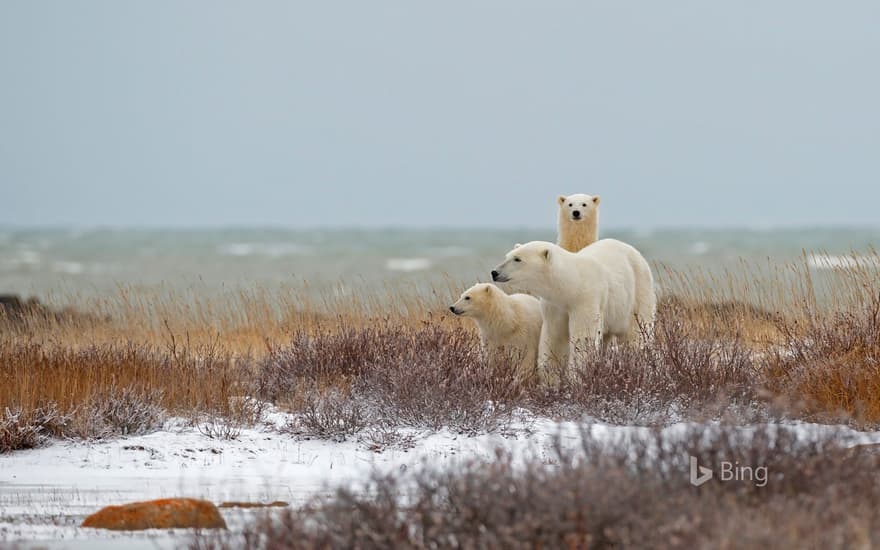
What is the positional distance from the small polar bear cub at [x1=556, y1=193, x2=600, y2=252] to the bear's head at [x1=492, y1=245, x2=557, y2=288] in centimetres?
122

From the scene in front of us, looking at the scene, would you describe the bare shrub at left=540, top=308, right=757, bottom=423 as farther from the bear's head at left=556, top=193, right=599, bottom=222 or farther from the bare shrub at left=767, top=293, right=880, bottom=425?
the bear's head at left=556, top=193, right=599, bottom=222

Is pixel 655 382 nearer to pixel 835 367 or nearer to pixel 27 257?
pixel 835 367

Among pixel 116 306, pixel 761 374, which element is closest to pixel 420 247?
pixel 116 306

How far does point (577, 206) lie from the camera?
916 centimetres

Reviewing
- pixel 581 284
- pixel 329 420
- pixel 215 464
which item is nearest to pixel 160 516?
pixel 215 464

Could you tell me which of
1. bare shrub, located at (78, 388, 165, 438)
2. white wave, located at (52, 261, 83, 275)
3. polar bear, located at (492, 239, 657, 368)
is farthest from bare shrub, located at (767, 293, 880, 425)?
white wave, located at (52, 261, 83, 275)

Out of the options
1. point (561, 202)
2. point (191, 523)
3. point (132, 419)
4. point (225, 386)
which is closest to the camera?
point (191, 523)

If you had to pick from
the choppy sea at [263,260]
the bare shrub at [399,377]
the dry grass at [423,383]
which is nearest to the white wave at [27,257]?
the choppy sea at [263,260]

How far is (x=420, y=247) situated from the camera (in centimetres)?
7819

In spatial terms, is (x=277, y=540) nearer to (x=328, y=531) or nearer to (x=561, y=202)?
(x=328, y=531)

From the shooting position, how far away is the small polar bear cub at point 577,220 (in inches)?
361

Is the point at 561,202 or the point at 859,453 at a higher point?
the point at 561,202

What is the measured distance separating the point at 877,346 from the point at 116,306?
920 cm

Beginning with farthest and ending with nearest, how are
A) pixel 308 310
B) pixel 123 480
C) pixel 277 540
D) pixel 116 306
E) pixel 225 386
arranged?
pixel 116 306 → pixel 308 310 → pixel 225 386 → pixel 123 480 → pixel 277 540
